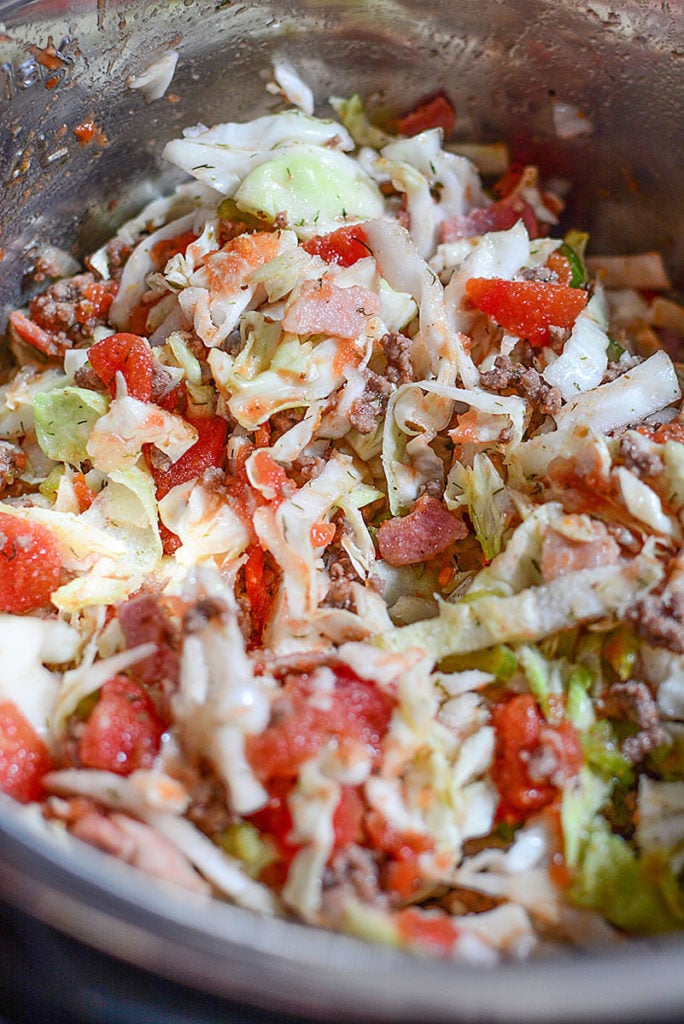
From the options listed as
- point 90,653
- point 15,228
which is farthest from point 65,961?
point 15,228

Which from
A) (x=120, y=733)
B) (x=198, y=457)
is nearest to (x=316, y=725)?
(x=120, y=733)

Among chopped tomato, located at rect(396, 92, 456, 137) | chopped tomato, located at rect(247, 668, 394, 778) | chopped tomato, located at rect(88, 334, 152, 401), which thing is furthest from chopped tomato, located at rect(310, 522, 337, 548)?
chopped tomato, located at rect(396, 92, 456, 137)

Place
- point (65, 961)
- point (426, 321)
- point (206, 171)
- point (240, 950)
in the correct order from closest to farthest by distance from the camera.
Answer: point (240, 950) < point (65, 961) < point (426, 321) < point (206, 171)

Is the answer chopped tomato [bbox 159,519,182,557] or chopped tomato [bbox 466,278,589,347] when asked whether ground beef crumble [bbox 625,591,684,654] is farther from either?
chopped tomato [bbox 159,519,182,557]

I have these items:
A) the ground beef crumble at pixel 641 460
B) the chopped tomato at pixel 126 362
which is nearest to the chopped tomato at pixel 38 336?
the chopped tomato at pixel 126 362

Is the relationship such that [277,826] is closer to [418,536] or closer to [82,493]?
[418,536]

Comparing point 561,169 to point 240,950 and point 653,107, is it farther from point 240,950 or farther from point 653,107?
point 240,950
